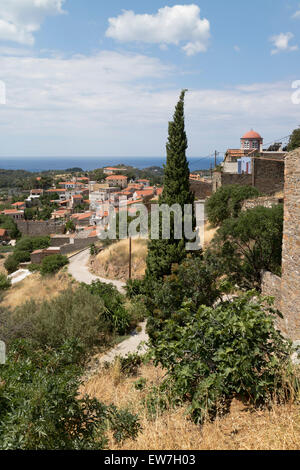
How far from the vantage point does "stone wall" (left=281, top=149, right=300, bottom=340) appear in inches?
245

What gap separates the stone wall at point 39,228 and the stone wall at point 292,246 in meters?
46.8

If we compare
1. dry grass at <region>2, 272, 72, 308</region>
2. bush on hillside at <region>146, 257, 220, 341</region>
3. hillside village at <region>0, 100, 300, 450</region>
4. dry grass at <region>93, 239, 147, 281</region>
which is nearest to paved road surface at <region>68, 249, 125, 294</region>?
hillside village at <region>0, 100, 300, 450</region>

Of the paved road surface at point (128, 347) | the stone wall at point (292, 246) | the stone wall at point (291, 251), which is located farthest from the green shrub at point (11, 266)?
the stone wall at point (292, 246)

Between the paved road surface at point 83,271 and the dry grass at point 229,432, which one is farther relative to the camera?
the paved road surface at point 83,271

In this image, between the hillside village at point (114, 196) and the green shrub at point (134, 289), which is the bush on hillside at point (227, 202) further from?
the green shrub at point (134, 289)

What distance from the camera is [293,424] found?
2881 millimetres

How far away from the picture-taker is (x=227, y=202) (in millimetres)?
17000

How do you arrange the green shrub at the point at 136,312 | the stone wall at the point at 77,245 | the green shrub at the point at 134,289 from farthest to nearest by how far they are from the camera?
the stone wall at the point at 77,245
the green shrub at the point at 134,289
the green shrub at the point at 136,312

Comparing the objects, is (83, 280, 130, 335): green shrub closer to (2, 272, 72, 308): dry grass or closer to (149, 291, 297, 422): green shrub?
(2, 272, 72, 308): dry grass

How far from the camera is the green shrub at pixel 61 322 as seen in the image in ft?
33.1

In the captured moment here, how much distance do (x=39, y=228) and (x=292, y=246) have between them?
169 ft

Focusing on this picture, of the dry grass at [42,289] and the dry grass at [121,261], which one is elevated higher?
the dry grass at [121,261]

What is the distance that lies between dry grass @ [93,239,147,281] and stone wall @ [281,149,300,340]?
12.8m
